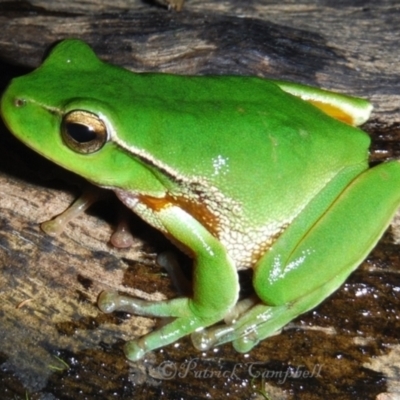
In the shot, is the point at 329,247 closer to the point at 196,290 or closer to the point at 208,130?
the point at 196,290

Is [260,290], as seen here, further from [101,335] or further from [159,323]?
[101,335]

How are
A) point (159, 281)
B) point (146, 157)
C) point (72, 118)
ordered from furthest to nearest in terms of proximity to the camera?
1. point (159, 281)
2. point (146, 157)
3. point (72, 118)

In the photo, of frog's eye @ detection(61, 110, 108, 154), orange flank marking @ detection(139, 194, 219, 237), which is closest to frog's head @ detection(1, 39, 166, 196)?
frog's eye @ detection(61, 110, 108, 154)

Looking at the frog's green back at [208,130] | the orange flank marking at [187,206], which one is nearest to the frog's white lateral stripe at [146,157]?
the frog's green back at [208,130]

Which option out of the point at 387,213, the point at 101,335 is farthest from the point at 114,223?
the point at 387,213

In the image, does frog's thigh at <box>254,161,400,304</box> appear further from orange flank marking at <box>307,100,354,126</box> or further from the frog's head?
the frog's head

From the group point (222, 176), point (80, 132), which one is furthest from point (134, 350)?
point (80, 132)
